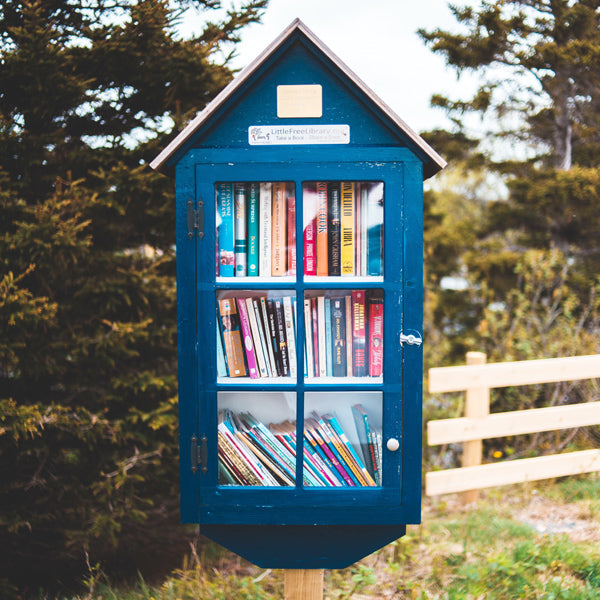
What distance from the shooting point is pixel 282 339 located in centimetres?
194

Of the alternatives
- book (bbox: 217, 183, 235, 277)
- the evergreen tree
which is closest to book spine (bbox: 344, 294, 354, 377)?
book (bbox: 217, 183, 235, 277)

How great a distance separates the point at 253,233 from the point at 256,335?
395 mm

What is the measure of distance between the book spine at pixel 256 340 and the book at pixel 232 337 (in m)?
0.05

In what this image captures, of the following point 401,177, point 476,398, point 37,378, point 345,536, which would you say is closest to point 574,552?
point 476,398

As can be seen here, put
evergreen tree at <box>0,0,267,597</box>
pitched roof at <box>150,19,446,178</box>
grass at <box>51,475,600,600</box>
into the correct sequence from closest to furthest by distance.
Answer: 1. pitched roof at <box>150,19,446,178</box>
2. grass at <box>51,475,600,600</box>
3. evergreen tree at <box>0,0,267,597</box>

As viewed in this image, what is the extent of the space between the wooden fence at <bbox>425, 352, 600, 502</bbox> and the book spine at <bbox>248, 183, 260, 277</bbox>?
6.57 feet

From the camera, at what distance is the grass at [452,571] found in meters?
2.42

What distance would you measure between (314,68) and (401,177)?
0.50 m

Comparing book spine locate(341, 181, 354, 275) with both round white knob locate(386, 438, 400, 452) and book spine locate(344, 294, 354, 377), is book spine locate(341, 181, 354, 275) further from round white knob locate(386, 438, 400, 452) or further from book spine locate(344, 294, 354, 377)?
round white knob locate(386, 438, 400, 452)

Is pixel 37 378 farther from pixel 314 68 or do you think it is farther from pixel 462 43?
pixel 462 43

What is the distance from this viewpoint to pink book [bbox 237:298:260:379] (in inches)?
76.2

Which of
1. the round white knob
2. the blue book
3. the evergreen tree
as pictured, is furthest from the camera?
the evergreen tree

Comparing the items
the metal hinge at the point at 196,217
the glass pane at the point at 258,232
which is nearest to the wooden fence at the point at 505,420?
the glass pane at the point at 258,232

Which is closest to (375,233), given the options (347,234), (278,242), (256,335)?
(347,234)
